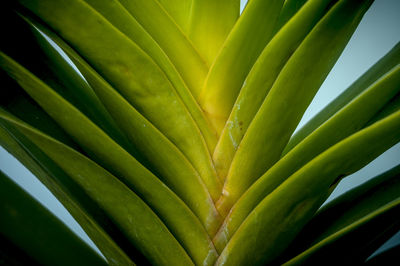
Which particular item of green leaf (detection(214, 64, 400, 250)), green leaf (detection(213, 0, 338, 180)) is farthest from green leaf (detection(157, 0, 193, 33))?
green leaf (detection(214, 64, 400, 250))

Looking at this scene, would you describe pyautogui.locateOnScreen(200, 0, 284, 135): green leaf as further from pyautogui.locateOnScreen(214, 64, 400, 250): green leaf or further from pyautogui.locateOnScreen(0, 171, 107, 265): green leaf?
pyautogui.locateOnScreen(0, 171, 107, 265): green leaf

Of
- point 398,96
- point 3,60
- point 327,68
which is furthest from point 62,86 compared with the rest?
point 398,96

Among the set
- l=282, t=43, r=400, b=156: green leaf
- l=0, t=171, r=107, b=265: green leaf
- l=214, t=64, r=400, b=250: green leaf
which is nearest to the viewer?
l=0, t=171, r=107, b=265: green leaf

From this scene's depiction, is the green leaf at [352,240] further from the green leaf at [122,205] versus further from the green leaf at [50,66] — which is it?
the green leaf at [50,66]

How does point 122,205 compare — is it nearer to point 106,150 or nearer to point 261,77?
point 106,150

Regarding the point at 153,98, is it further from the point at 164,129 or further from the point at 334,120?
the point at 334,120
